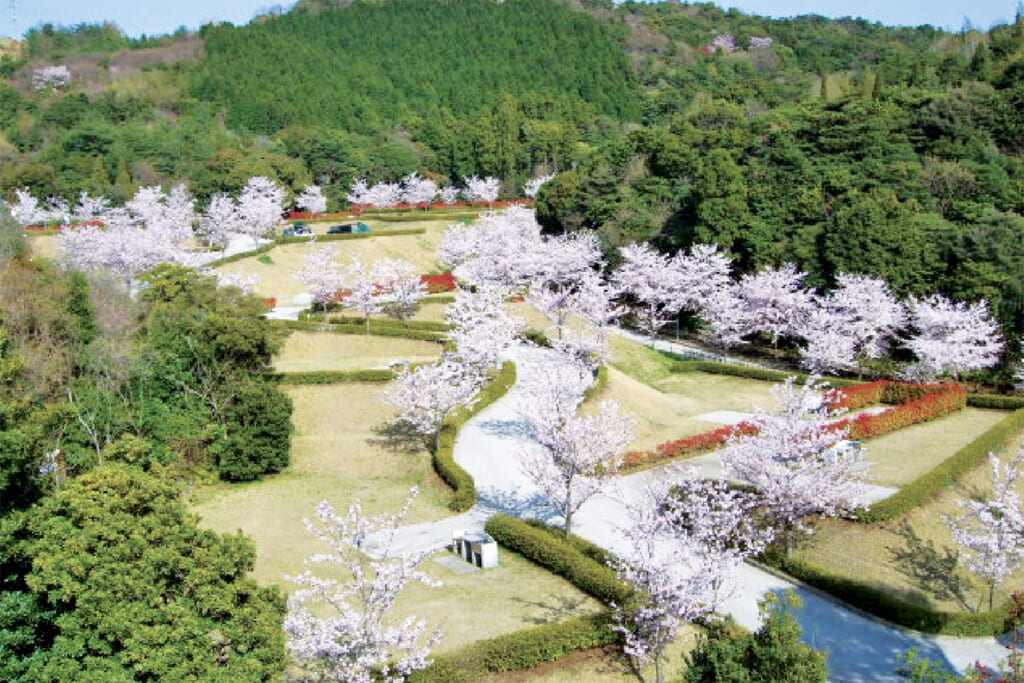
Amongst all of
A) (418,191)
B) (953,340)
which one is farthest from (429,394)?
(418,191)

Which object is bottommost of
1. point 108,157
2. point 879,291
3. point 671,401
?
point 671,401

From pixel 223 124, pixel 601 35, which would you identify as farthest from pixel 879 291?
pixel 601 35

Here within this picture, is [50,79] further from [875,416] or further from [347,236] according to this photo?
[875,416]

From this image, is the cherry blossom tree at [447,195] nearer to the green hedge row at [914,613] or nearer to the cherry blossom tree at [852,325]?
the cherry blossom tree at [852,325]

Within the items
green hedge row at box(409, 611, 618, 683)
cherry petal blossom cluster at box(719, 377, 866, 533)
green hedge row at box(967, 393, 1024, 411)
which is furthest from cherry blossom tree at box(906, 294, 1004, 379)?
green hedge row at box(409, 611, 618, 683)

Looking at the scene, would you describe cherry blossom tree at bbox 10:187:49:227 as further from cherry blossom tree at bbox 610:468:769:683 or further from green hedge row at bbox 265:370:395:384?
cherry blossom tree at bbox 610:468:769:683

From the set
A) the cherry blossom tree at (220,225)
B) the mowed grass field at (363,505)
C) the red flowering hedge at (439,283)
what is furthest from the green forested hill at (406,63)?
the mowed grass field at (363,505)

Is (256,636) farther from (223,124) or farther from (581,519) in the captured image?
(223,124)
